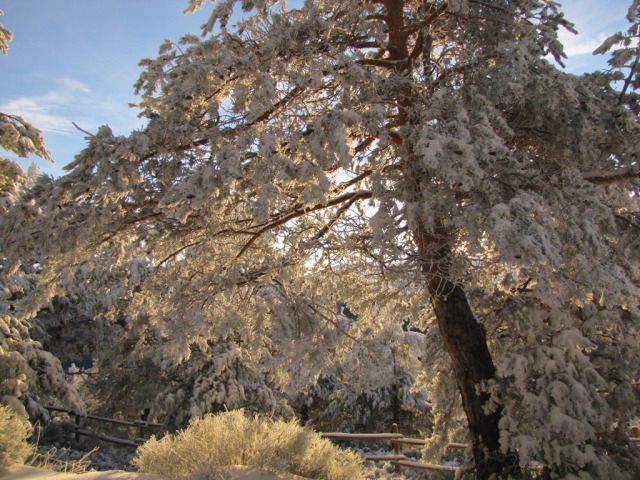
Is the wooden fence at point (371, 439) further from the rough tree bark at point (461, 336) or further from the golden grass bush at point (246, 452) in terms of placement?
the rough tree bark at point (461, 336)

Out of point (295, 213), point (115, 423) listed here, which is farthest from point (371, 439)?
point (115, 423)

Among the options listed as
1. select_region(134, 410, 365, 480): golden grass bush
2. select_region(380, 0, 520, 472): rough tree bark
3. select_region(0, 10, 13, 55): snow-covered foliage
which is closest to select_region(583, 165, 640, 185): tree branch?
select_region(380, 0, 520, 472): rough tree bark

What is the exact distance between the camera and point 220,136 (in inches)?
214

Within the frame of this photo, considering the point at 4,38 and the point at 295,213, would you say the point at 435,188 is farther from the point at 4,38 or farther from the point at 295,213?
the point at 4,38

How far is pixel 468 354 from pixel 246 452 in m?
3.04

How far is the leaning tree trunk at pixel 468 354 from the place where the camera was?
559 cm

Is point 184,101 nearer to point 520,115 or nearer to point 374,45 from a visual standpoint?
point 374,45

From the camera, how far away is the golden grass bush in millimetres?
4734

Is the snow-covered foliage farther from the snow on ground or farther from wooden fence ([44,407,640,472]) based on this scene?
wooden fence ([44,407,640,472])

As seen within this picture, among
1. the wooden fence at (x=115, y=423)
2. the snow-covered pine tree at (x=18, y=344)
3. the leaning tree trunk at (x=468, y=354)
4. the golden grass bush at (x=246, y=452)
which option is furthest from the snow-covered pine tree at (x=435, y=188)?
the wooden fence at (x=115, y=423)

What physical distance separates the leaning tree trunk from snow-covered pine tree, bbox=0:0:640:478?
0.02m

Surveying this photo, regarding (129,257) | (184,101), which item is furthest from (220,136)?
(129,257)

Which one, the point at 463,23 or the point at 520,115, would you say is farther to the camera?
the point at 463,23

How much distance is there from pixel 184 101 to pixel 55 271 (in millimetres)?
3071
